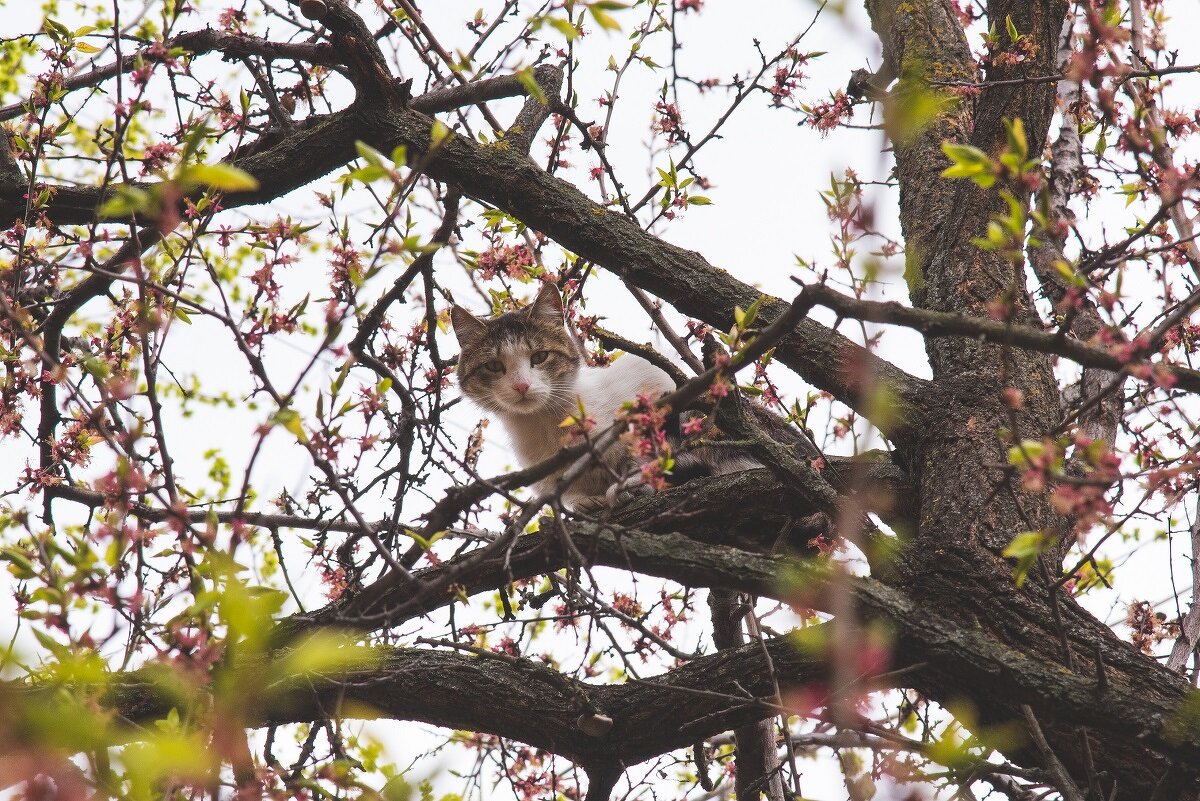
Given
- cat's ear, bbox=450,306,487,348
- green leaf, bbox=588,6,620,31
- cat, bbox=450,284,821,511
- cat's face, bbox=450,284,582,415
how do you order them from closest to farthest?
1. green leaf, bbox=588,6,620,31
2. cat, bbox=450,284,821,511
3. cat's face, bbox=450,284,582,415
4. cat's ear, bbox=450,306,487,348

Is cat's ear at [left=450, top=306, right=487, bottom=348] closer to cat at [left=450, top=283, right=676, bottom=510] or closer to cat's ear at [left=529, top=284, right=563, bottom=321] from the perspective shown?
cat at [left=450, top=283, right=676, bottom=510]

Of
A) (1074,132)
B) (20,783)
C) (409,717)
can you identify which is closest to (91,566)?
(20,783)

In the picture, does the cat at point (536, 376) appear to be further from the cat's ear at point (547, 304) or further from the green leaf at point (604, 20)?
the green leaf at point (604, 20)

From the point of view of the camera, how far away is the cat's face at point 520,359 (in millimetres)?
4770

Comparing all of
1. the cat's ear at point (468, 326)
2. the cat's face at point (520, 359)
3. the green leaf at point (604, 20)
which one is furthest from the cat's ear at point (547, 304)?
the green leaf at point (604, 20)

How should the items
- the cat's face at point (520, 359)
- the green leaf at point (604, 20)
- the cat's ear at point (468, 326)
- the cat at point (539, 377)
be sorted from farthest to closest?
the cat's ear at point (468, 326)
the cat's face at point (520, 359)
the cat at point (539, 377)
the green leaf at point (604, 20)

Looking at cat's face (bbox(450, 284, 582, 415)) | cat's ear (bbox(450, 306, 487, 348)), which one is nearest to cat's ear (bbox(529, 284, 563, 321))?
cat's face (bbox(450, 284, 582, 415))

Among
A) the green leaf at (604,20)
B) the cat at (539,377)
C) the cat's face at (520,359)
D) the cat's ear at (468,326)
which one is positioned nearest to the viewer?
the green leaf at (604,20)

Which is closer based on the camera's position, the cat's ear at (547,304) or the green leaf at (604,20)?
the green leaf at (604,20)

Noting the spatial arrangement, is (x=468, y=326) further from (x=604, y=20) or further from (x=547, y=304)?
(x=604, y=20)

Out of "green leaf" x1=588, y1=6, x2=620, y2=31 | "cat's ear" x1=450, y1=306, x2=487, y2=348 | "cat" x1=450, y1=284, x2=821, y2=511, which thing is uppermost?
"cat's ear" x1=450, y1=306, x2=487, y2=348

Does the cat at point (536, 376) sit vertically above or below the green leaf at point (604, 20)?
above

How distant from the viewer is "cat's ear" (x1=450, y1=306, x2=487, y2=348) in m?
5.00

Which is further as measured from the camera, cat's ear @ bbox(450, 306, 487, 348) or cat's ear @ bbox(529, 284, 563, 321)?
cat's ear @ bbox(450, 306, 487, 348)
